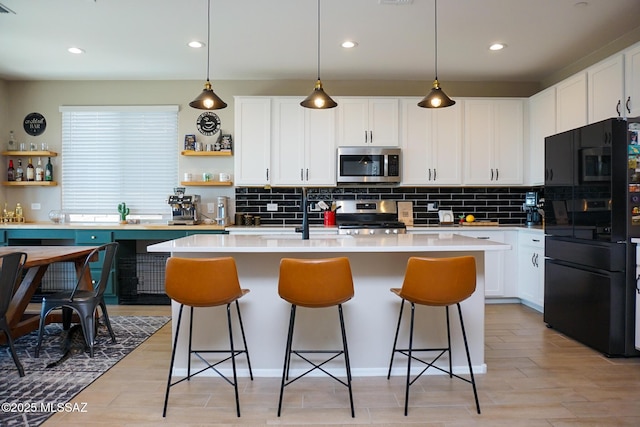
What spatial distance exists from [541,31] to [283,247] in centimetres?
314

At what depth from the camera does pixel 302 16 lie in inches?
129

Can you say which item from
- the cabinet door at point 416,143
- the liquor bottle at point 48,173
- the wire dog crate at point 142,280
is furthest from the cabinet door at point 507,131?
the liquor bottle at point 48,173

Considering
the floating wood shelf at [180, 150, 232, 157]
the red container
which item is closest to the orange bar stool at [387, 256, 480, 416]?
the red container

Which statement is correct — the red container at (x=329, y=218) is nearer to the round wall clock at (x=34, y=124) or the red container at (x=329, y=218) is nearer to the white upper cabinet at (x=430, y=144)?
the white upper cabinet at (x=430, y=144)

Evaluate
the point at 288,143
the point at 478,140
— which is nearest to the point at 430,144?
the point at 478,140

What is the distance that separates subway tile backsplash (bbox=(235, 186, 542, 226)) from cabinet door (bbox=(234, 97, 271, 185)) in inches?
15.2

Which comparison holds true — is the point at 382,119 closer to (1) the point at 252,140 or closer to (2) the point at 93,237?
(1) the point at 252,140

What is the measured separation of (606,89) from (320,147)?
2.77 m

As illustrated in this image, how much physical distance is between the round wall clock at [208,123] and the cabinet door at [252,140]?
54cm

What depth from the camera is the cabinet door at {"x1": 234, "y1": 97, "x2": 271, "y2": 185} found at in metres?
4.54

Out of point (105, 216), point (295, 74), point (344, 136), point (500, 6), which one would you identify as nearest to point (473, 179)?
point (344, 136)

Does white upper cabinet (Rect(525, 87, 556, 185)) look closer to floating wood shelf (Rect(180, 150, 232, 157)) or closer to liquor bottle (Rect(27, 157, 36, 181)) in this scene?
floating wood shelf (Rect(180, 150, 232, 157))

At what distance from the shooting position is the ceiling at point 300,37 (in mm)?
3152

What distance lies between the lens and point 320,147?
4598mm
